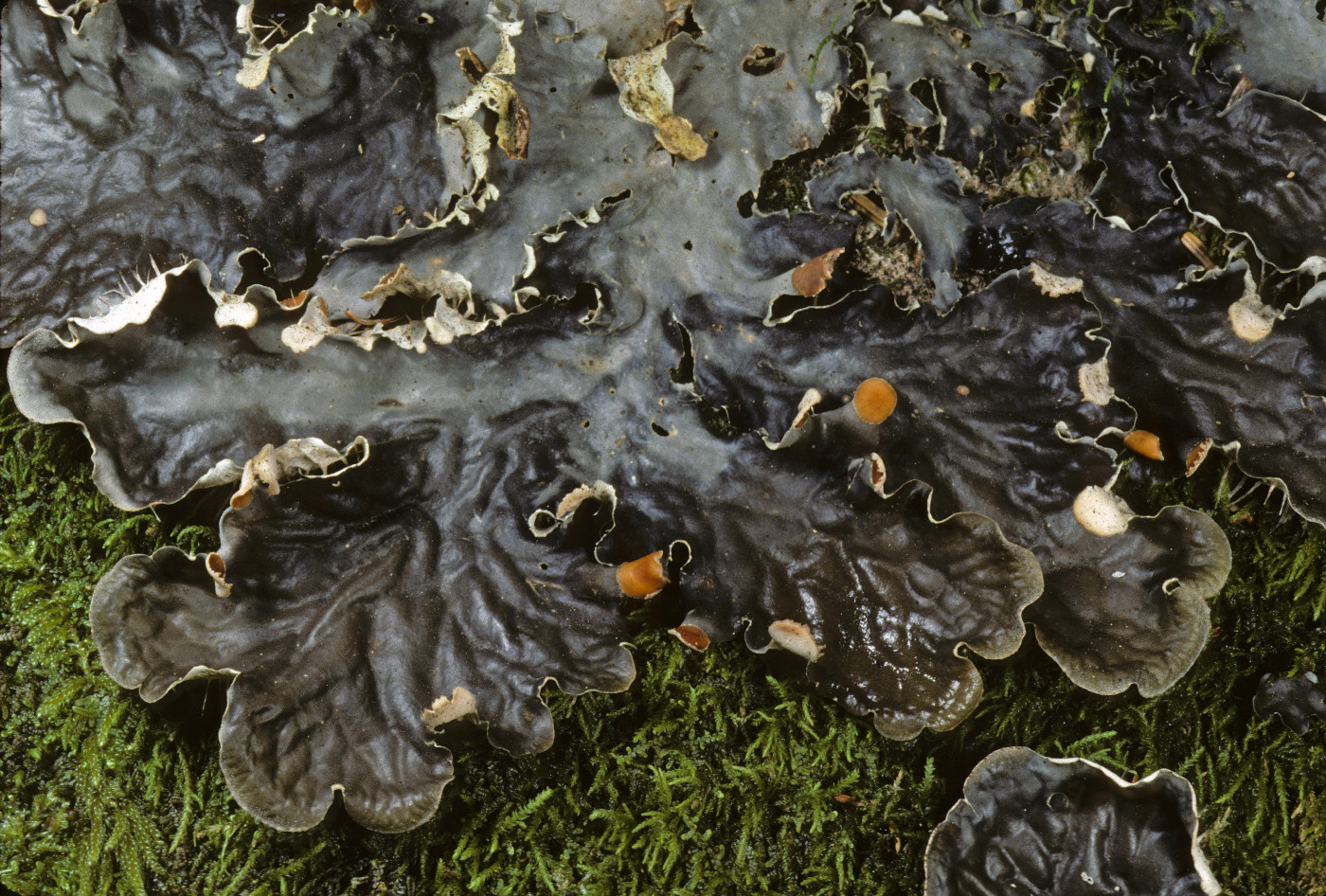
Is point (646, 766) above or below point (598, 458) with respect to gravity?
below

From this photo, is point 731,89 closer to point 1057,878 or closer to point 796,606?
point 796,606

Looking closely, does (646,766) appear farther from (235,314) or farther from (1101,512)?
(235,314)

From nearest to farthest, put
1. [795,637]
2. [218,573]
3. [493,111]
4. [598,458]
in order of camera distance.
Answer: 1. [218,573]
2. [795,637]
3. [598,458]
4. [493,111]

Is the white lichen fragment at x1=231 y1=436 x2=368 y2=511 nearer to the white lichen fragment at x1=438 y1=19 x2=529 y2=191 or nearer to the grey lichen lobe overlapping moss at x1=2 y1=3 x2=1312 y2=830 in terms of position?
the grey lichen lobe overlapping moss at x1=2 y1=3 x2=1312 y2=830

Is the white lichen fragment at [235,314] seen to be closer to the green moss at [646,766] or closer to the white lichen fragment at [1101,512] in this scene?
the green moss at [646,766]

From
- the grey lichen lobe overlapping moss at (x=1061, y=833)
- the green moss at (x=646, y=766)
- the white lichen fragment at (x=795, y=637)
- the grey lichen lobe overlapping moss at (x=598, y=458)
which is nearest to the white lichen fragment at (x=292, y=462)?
the grey lichen lobe overlapping moss at (x=598, y=458)

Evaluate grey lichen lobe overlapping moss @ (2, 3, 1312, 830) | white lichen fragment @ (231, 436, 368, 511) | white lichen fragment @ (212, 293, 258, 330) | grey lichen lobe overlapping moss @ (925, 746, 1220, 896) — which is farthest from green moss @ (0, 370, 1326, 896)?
white lichen fragment @ (212, 293, 258, 330)

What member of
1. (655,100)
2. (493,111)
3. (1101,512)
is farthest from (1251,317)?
(493,111)

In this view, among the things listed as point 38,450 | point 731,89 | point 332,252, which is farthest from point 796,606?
point 38,450
